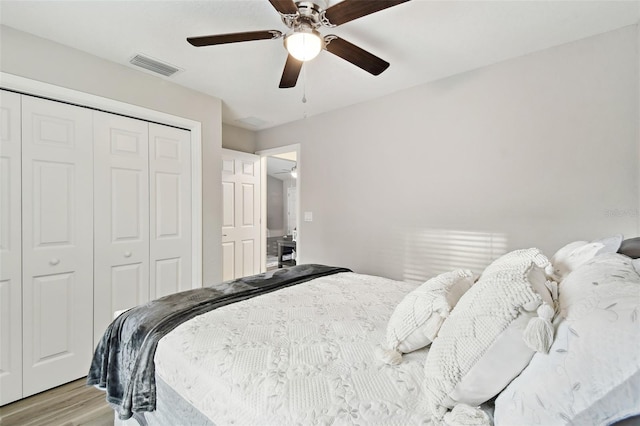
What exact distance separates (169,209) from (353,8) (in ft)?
7.64

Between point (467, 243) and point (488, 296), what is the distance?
186 centimetres

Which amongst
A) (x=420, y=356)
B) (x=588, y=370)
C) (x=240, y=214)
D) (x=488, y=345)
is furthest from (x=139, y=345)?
(x=240, y=214)

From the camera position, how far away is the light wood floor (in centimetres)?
180

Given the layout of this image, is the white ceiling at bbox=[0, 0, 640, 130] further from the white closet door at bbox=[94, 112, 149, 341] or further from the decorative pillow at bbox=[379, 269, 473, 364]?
the decorative pillow at bbox=[379, 269, 473, 364]

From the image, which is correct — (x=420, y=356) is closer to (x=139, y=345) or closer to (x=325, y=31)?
(x=139, y=345)

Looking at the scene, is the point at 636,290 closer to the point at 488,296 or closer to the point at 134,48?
the point at 488,296

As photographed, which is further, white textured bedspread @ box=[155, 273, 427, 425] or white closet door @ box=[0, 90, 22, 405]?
white closet door @ box=[0, 90, 22, 405]

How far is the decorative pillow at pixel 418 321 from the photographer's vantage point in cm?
100

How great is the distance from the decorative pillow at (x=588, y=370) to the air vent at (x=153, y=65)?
2.90 m

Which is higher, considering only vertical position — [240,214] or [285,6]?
[285,6]

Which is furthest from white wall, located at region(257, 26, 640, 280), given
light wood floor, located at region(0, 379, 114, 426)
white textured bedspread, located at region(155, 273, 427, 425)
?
light wood floor, located at region(0, 379, 114, 426)

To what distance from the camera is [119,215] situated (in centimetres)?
246

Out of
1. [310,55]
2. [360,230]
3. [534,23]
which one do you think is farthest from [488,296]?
[360,230]

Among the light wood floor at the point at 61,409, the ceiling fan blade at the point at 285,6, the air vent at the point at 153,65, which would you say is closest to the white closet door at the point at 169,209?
the air vent at the point at 153,65
